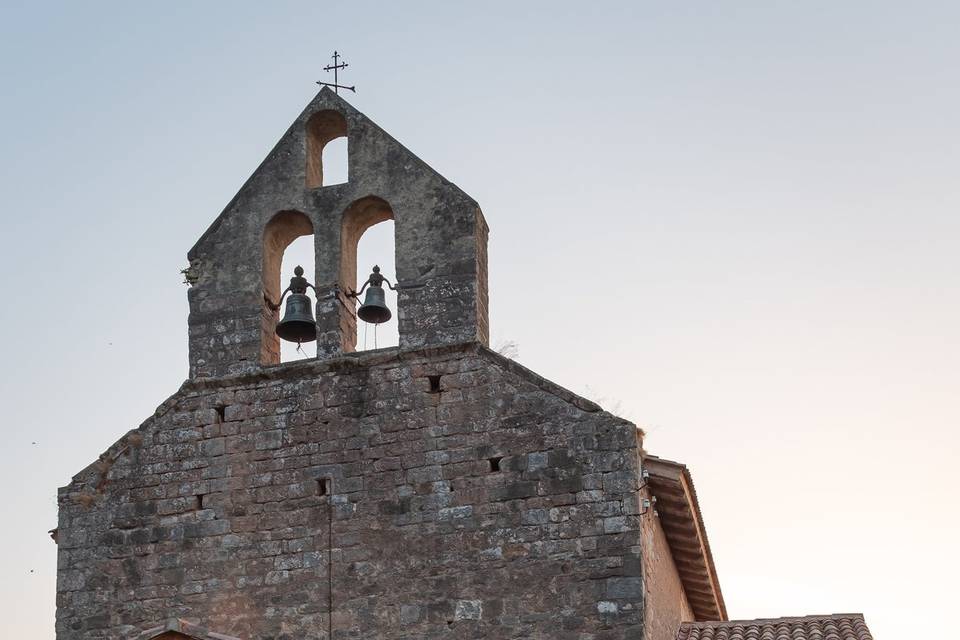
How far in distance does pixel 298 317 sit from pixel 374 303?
664 millimetres

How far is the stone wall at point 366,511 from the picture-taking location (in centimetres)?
1059

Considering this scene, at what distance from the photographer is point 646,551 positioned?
10.6 metres

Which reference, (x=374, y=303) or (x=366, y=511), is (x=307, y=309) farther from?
(x=366, y=511)

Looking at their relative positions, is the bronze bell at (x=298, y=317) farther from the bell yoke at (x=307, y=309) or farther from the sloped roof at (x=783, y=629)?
the sloped roof at (x=783, y=629)

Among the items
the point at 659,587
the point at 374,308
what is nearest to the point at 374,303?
the point at 374,308

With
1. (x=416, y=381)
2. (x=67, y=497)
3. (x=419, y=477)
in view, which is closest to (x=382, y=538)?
(x=419, y=477)

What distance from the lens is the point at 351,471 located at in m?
11.3

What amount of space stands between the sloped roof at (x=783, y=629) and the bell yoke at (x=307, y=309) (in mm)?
3868

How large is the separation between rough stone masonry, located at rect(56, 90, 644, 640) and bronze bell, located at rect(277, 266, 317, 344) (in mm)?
183

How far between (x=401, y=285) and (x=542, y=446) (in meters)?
1.90

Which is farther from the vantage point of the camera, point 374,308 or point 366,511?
point 374,308

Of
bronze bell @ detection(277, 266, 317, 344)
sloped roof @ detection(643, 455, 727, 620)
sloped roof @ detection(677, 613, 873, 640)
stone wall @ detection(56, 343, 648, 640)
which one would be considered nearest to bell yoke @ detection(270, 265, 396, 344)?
bronze bell @ detection(277, 266, 317, 344)

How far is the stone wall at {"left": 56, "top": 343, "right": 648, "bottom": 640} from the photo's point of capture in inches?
417

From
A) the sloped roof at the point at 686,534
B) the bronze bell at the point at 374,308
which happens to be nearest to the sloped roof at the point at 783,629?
the sloped roof at the point at 686,534
